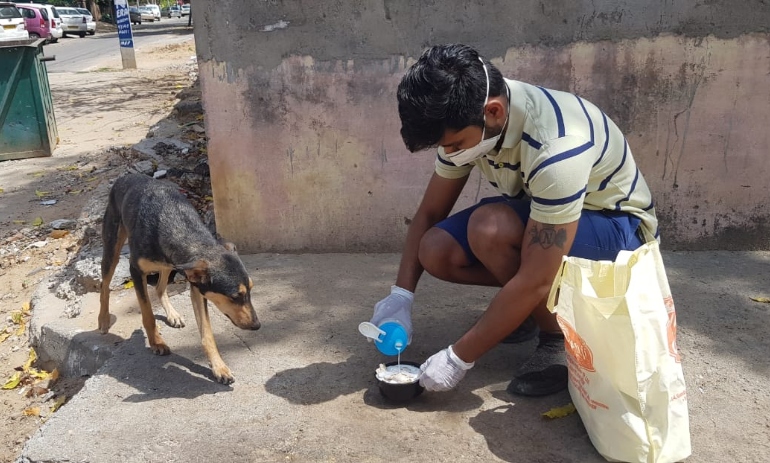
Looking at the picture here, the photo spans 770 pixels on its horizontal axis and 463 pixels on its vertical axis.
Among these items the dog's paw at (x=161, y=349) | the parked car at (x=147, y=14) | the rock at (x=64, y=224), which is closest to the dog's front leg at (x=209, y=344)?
the dog's paw at (x=161, y=349)

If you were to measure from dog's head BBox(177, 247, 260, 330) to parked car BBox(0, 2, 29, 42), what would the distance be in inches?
829

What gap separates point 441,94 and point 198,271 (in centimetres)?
149

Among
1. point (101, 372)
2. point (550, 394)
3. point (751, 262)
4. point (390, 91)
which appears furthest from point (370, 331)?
point (751, 262)

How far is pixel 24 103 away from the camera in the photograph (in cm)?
845

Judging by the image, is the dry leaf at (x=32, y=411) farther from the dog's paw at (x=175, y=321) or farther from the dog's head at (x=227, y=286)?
the dog's head at (x=227, y=286)

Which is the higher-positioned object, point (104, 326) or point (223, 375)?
point (223, 375)

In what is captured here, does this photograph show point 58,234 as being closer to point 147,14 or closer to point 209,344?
point 209,344

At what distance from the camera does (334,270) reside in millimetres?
4344

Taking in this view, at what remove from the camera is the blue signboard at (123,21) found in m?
16.1

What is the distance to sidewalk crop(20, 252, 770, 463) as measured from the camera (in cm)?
257

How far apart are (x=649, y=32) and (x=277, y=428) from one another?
3.07m

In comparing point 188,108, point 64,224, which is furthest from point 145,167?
point 188,108

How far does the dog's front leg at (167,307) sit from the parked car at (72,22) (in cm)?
3221

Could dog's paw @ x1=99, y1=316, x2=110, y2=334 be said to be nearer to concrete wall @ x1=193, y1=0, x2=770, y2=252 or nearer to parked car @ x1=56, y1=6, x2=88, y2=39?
concrete wall @ x1=193, y1=0, x2=770, y2=252
